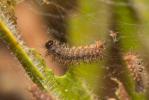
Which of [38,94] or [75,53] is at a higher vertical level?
[75,53]

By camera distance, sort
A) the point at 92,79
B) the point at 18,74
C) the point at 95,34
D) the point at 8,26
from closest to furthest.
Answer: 1. the point at 8,26
2. the point at 92,79
3. the point at 95,34
4. the point at 18,74

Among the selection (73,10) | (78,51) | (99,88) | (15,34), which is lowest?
(99,88)

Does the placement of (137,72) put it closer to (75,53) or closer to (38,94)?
(75,53)

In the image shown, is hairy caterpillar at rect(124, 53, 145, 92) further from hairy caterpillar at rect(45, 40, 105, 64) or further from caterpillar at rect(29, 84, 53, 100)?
caterpillar at rect(29, 84, 53, 100)

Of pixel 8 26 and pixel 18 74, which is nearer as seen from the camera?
pixel 8 26

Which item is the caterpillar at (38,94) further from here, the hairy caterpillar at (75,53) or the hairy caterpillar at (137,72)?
the hairy caterpillar at (137,72)

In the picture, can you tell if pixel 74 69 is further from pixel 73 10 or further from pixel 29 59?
pixel 73 10

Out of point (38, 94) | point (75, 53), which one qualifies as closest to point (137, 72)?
point (75, 53)

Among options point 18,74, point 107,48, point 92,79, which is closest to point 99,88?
point 92,79
